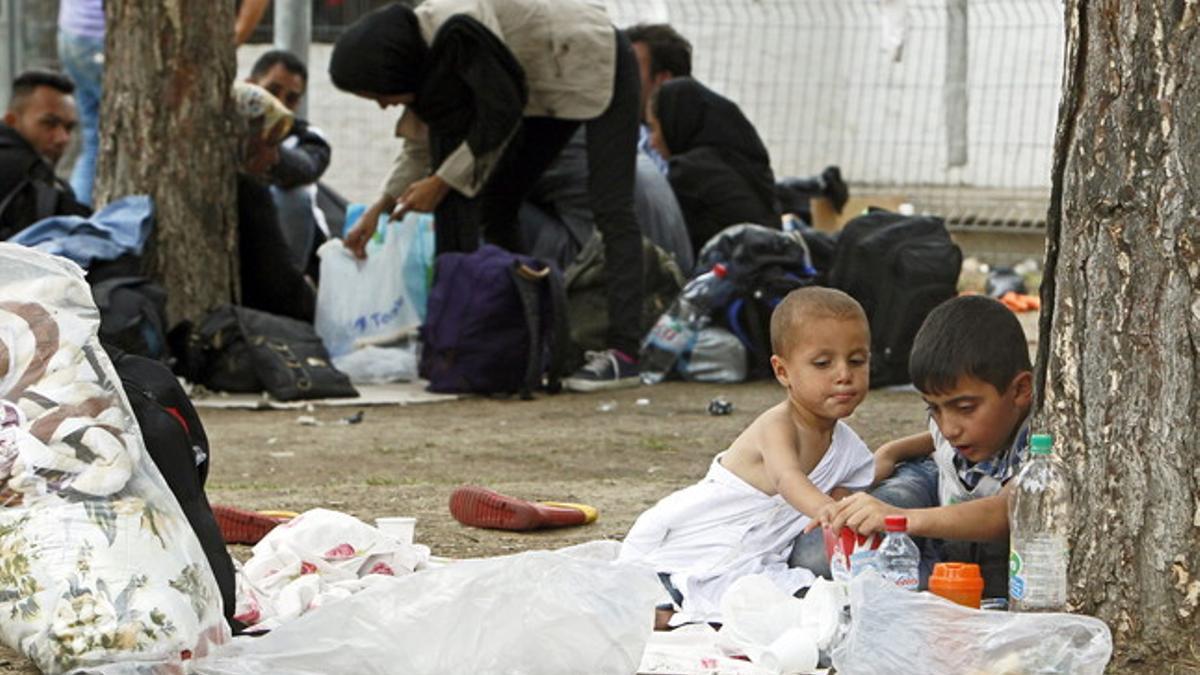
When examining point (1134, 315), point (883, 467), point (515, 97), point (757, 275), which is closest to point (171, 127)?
point (515, 97)

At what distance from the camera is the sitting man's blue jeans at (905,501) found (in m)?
4.39

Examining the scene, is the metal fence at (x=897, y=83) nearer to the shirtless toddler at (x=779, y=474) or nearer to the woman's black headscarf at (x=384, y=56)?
the woman's black headscarf at (x=384, y=56)

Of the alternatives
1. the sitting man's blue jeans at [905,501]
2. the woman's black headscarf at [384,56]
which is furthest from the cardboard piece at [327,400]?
the sitting man's blue jeans at [905,501]

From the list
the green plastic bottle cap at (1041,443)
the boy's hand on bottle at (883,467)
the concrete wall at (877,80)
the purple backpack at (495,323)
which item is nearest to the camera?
the green plastic bottle cap at (1041,443)

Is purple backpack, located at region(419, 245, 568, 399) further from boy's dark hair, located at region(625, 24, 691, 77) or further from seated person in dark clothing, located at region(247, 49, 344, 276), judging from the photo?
boy's dark hair, located at region(625, 24, 691, 77)

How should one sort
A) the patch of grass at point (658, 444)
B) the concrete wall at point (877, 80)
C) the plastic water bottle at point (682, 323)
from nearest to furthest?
the patch of grass at point (658, 444)
the plastic water bottle at point (682, 323)
the concrete wall at point (877, 80)

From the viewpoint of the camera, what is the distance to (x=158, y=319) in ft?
28.3

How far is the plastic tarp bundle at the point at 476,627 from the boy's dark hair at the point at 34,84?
6.52 metres

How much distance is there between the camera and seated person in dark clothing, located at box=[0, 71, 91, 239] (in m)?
9.20

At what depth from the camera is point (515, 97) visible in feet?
28.7

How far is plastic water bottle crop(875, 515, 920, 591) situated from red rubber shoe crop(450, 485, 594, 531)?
1.57 meters

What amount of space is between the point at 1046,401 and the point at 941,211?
11.1m

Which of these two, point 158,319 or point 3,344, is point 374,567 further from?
point 158,319

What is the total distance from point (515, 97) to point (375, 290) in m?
1.42
